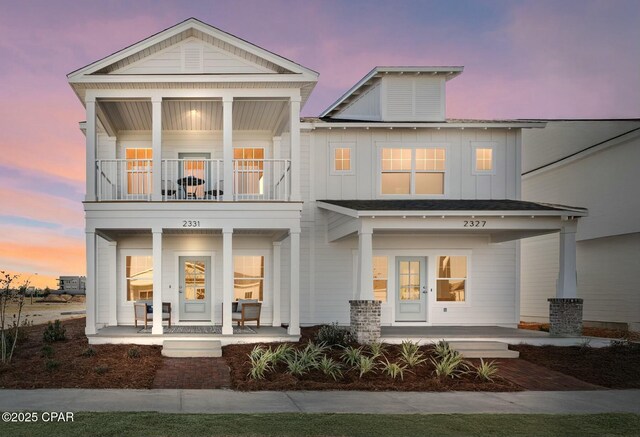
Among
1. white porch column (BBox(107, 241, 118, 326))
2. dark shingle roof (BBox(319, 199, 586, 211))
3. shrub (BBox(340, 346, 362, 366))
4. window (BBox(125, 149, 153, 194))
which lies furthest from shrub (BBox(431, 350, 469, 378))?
window (BBox(125, 149, 153, 194))

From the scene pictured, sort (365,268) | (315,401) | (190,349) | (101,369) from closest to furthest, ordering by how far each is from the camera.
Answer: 1. (315,401)
2. (101,369)
3. (190,349)
4. (365,268)

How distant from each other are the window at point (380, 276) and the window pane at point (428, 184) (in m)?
2.53

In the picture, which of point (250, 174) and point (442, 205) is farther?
point (250, 174)

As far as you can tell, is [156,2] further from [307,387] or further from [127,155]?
[307,387]

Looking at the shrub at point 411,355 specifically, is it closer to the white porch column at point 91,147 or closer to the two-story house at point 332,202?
the two-story house at point 332,202

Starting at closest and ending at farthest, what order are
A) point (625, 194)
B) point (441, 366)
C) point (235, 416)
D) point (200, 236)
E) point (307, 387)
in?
point (235, 416) < point (307, 387) < point (441, 366) < point (200, 236) < point (625, 194)

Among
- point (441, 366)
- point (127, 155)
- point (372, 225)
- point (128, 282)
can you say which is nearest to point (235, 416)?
point (441, 366)

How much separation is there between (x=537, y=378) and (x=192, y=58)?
11.5 meters

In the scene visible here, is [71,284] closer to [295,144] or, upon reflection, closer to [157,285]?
[157,285]

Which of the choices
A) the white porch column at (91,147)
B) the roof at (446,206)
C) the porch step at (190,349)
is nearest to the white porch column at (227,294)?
the porch step at (190,349)

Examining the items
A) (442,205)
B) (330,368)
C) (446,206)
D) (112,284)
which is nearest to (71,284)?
(112,284)

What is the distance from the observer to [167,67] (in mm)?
14898

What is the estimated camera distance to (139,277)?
58.1 ft

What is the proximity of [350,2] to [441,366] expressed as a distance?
10555mm
